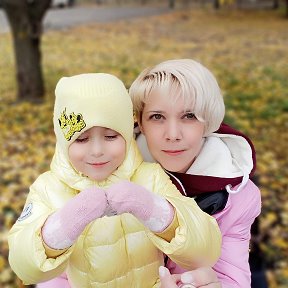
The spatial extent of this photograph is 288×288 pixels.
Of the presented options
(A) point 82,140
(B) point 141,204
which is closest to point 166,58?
(A) point 82,140

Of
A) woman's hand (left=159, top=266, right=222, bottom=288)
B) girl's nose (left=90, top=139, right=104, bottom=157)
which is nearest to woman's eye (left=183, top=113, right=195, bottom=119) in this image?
girl's nose (left=90, top=139, right=104, bottom=157)

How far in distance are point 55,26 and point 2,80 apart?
9493 millimetres

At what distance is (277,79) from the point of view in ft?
33.8

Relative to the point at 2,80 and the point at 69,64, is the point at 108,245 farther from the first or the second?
the point at 69,64

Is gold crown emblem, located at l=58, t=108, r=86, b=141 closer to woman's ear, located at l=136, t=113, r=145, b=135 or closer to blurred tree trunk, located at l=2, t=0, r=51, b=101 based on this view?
woman's ear, located at l=136, t=113, r=145, b=135

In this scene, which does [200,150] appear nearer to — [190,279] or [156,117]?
[156,117]

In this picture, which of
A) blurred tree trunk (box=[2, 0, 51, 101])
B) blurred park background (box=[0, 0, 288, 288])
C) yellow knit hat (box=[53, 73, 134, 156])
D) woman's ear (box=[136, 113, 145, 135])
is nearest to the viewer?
yellow knit hat (box=[53, 73, 134, 156])

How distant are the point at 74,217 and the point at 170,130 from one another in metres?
0.52

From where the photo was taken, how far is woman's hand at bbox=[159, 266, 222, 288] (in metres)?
1.64

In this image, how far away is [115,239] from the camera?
5.54 ft

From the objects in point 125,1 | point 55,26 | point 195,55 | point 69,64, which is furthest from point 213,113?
point 125,1

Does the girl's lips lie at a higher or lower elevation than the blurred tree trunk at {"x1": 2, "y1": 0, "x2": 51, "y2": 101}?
higher

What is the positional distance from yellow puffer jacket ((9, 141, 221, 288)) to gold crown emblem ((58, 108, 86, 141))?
13 cm

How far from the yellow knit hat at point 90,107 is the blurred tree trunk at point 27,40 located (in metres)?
6.19
